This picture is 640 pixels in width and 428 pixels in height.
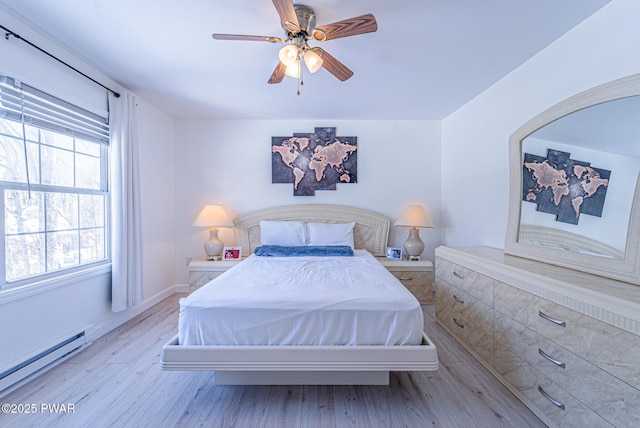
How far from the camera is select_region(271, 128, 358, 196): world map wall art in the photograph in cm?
362

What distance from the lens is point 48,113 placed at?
6.53 ft

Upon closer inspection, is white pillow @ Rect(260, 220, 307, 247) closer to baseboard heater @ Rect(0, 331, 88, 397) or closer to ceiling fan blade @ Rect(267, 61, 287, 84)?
ceiling fan blade @ Rect(267, 61, 287, 84)

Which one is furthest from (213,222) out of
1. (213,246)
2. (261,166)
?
(261,166)

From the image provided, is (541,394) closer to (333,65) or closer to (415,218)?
(415,218)

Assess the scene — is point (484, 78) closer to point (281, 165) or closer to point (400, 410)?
point (281, 165)

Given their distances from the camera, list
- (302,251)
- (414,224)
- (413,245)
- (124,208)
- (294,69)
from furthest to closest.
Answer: (413,245)
(414,224)
(302,251)
(124,208)
(294,69)

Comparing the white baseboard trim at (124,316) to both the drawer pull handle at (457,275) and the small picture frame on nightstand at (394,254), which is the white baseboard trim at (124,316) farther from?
the drawer pull handle at (457,275)

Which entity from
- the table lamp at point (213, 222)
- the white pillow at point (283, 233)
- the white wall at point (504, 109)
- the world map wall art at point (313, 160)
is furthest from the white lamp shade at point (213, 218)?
the white wall at point (504, 109)

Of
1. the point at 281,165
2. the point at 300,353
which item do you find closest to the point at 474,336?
the point at 300,353

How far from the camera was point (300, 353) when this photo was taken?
4.90ft

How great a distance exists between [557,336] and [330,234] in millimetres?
2280

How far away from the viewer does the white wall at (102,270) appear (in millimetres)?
1737

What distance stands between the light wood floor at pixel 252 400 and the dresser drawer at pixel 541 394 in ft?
0.30

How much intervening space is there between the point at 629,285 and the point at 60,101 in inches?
163
